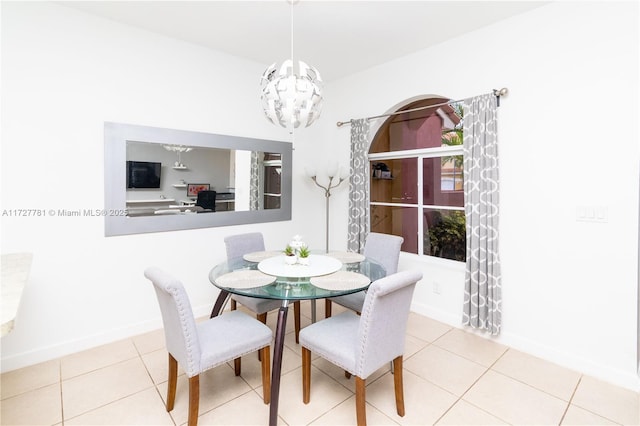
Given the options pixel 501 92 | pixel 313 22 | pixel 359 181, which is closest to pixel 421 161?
pixel 359 181

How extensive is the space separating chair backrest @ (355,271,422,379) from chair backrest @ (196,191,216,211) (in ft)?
7.02

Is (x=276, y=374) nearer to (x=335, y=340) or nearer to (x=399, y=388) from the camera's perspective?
(x=335, y=340)

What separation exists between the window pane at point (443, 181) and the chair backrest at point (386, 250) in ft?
2.52

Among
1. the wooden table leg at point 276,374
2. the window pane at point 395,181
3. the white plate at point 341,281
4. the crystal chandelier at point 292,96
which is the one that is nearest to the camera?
the wooden table leg at point 276,374

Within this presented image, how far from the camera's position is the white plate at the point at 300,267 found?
214 cm

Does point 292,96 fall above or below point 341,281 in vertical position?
above

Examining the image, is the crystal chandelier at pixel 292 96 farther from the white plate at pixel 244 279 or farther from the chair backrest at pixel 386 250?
the chair backrest at pixel 386 250

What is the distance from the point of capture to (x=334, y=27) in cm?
270

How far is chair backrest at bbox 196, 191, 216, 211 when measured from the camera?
3159 mm

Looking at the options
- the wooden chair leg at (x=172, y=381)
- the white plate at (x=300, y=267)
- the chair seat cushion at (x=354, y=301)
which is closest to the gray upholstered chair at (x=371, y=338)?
the white plate at (x=300, y=267)

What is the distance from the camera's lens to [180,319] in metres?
1.59

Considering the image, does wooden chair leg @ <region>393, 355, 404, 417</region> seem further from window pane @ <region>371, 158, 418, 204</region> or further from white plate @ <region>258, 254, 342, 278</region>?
window pane @ <region>371, 158, 418, 204</region>

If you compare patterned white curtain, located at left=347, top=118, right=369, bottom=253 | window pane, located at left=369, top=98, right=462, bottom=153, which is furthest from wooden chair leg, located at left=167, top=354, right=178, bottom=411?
window pane, located at left=369, top=98, right=462, bottom=153

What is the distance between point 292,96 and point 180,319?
1.33m
